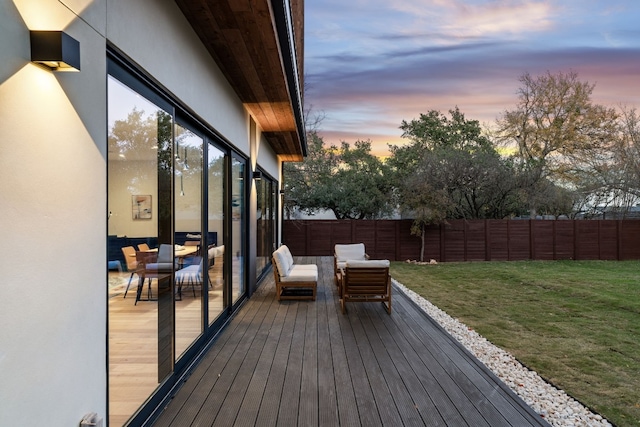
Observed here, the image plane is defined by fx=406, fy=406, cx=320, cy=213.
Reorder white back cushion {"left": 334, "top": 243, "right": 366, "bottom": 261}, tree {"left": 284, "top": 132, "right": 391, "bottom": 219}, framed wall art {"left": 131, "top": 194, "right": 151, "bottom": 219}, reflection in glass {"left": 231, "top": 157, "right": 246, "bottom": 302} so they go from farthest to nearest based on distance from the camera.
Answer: tree {"left": 284, "top": 132, "right": 391, "bottom": 219}
white back cushion {"left": 334, "top": 243, "right": 366, "bottom": 261}
reflection in glass {"left": 231, "top": 157, "right": 246, "bottom": 302}
framed wall art {"left": 131, "top": 194, "right": 151, "bottom": 219}

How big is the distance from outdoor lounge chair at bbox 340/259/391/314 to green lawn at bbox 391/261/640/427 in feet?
5.62

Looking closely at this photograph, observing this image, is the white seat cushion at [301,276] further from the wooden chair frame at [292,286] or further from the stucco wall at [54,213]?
the stucco wall at [54,213]

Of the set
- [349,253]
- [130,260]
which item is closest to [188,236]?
[130,260]

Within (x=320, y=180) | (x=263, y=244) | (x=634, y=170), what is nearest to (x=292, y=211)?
(x=320, y=180)

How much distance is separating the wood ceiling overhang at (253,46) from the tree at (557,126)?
16.8m

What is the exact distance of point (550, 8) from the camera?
1188cm

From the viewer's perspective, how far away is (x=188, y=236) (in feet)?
12.7

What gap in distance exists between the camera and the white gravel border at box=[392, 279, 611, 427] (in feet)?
10.9

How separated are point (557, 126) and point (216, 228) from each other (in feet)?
69.4

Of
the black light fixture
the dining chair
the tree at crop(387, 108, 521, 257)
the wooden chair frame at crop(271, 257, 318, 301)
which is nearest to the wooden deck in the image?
the dining chair

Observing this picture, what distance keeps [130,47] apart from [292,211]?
16654mm

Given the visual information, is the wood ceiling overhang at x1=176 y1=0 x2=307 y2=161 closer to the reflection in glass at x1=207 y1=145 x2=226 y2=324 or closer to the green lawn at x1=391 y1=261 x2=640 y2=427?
the reflection in glass at x1=207 y1=145 x2=226 y2=324

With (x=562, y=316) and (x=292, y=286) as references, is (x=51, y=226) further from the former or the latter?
(x=562, y=316)

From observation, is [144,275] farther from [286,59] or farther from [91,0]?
[286,59]
